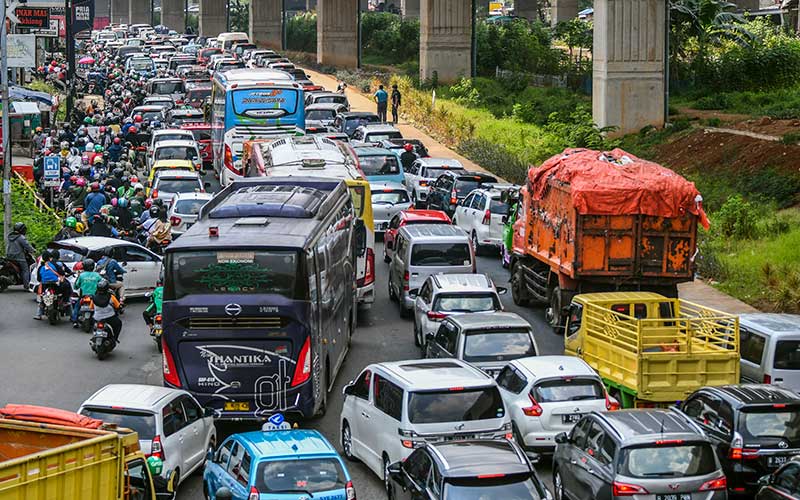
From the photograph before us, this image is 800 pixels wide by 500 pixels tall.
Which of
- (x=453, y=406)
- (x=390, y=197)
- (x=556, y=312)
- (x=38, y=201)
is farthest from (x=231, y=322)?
(x=38, y=201)

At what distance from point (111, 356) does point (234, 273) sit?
7031 mm

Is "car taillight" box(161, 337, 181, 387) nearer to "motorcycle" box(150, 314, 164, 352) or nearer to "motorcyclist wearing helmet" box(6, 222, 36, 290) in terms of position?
"motorcycle" box(150, 314, 164, 352)

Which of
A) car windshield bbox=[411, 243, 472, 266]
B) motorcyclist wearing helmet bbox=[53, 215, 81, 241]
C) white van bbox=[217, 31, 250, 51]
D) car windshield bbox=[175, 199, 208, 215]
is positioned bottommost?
car windshield bbox=[411, 243, 472, 266]

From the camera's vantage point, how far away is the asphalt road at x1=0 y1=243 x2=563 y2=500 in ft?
69.8

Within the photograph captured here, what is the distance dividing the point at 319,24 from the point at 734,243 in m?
64.6

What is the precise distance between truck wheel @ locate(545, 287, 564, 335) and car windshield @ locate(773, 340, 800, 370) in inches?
252

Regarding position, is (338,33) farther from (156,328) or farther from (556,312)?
(156,328)

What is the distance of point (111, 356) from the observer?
24688 millimetres

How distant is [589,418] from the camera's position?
616 inches

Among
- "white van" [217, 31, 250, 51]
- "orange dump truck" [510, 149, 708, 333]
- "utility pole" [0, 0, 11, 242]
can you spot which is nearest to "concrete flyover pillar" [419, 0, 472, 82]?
"white van" [217, 31, 250, 51]

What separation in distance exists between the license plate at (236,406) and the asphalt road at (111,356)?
1.13m

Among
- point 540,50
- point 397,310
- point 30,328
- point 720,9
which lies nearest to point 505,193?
point 397,310

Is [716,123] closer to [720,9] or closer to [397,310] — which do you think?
[720,9]

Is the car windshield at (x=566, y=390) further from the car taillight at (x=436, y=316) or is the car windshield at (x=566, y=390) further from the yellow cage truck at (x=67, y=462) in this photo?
the car taillight at (x=436, y=316)
